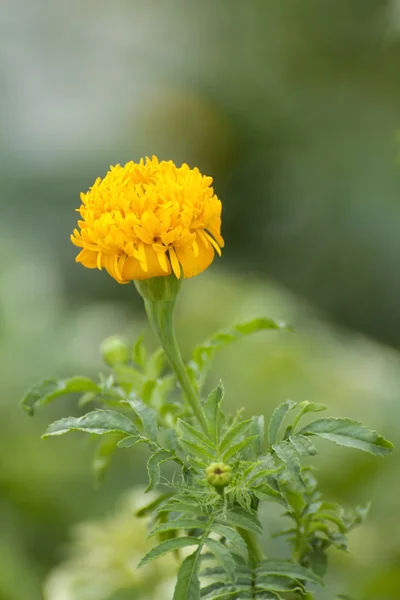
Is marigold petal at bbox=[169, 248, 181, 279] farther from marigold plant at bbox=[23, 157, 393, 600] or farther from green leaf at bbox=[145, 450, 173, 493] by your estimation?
green leaf at bbox=[145, 450, 173, 493]

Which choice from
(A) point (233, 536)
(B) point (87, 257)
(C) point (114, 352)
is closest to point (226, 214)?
(C) point (114, 352)

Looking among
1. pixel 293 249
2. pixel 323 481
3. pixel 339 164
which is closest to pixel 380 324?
pixel 293 249

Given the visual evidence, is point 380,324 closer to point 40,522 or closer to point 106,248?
point 40,522

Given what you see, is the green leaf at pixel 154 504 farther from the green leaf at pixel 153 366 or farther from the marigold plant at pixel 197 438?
the green leaf at pixel 153 366

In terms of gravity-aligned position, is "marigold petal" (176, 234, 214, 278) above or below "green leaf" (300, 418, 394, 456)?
above

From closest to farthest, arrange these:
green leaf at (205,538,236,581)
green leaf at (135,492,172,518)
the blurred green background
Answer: green leaf at (205,538,236,581) → green leaf at (135,492,172,518) → the blurred green background

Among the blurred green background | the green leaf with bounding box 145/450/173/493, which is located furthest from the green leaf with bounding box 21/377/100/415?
the blurred green background

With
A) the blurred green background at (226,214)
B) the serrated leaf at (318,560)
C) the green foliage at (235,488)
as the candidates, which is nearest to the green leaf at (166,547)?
the green foliage at (235,488)
